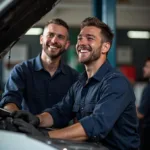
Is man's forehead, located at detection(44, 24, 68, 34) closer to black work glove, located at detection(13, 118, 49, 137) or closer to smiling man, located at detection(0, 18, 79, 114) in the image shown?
smiling man, located at detection(0, 18, 79, 114)

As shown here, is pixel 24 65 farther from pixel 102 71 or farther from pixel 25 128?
pixel 25 128

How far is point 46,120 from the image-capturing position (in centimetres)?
308

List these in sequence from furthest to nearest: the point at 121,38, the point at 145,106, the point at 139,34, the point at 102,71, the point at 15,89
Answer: the point at 139,34 → the point at 121,38 → the point at 145,106 → the point at 15,89 → the point at 102,71

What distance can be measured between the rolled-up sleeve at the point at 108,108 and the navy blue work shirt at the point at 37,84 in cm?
122

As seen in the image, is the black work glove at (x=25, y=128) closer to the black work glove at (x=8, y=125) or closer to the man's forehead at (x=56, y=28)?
the black work glove at (x=8, y=125)

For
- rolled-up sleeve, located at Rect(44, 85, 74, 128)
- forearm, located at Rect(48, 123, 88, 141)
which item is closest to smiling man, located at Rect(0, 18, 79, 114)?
rolled-up sleeve, located at Rect(44, 85, 74, 128)

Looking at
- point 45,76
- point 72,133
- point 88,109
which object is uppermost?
point 45,76

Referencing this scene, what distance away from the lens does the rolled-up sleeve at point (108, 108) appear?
2.63 metres

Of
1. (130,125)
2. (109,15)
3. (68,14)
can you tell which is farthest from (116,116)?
(68,14)

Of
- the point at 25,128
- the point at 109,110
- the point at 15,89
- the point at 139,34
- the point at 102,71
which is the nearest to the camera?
the point at 25,128

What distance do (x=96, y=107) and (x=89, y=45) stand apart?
48 centimetres

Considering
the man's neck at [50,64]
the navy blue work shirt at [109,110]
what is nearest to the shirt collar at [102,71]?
the navy blue work shirt at [109,110]

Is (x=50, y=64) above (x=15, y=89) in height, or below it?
above

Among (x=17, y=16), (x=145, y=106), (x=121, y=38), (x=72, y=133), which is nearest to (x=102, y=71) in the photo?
(x=72, y=133)
